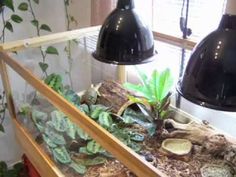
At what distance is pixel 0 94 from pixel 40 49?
636 millimetres

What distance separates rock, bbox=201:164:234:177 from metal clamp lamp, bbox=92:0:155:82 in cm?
57

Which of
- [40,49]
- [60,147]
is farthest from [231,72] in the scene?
[40,49]

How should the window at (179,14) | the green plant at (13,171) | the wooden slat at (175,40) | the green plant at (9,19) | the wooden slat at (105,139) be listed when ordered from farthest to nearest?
the green plant at (13,171) < the green plant at (9,19) < the window at (179,14) < the wooden slat at (175,40) < the wooden slat at (105,139)

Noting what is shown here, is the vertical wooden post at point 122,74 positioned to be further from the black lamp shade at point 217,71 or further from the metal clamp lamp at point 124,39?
the black lamp shade at point 217,71

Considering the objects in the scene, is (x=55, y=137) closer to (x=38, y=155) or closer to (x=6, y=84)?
(x=38, y=155)

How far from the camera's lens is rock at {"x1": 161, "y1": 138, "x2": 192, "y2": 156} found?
1305 mm

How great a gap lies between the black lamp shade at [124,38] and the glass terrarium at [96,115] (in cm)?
22

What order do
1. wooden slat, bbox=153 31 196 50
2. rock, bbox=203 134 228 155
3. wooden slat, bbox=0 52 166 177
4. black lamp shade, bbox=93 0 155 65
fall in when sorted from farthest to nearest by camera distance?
wooden slat, bbox=153 31 196 50
rock, bbox=203 134 228 155
black lamp shade, bbox=93 0 155 65
wooden slat, bbox=0 52 166 177

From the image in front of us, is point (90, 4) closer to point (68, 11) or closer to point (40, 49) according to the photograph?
point (68, 11)

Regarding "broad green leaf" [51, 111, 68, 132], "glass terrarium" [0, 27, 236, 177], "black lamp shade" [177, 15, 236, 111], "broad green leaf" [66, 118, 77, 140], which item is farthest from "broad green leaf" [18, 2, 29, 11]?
"black lamp shade" [177, 15, 236, 111]

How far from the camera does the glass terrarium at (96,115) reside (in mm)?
1199

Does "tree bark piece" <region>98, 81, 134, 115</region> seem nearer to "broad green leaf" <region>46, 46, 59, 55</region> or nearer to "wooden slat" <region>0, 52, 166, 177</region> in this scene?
"broad green leaf" <region>46, 46, 59, 55</region>

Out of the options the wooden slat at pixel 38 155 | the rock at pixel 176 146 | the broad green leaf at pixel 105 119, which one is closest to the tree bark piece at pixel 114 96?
the broad green leaf at pixel 105 119

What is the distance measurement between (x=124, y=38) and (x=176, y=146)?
70 cm
